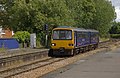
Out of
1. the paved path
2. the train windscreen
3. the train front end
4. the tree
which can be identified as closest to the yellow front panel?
the train front end

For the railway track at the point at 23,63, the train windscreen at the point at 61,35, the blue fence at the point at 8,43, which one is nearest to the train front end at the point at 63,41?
the train windscreen at the point at 61,35

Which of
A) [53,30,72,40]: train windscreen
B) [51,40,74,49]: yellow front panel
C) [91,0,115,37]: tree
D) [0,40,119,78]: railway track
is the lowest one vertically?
[0,40,119,78]: railway track

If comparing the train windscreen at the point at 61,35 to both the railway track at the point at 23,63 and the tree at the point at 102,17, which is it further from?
the tree at the point at 102,17

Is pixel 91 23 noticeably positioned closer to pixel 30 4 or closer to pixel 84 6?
pixel 84 6

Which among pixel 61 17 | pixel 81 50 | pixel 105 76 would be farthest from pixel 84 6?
pixel 105 76

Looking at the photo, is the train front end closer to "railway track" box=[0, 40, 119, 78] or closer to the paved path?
"railway track" box=[0, 40, 119, 78]

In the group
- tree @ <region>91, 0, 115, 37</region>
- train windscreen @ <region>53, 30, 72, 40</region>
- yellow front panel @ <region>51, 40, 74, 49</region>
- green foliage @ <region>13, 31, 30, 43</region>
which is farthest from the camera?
tree @ <region>91, 0, 115, 37</region>

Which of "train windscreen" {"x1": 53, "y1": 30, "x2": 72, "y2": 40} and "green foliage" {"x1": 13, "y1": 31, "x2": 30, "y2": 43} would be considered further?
"green foliage" {"x1": 13, "y1": 31, "x2": 30, "y2": 43}

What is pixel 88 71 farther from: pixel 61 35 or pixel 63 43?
pixel 61 35

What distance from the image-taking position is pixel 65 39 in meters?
32.8

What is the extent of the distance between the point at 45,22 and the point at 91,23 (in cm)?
4293

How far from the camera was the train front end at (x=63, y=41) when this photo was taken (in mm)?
32531

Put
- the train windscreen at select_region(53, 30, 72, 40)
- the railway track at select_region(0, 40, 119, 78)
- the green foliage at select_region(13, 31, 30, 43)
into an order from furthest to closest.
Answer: the green foliage at select_region(13, 31, 30, 43) < the train windscreen at select_region(53, 30, 72, 40) < the railway track at select_region(0, 40, 119, 78)

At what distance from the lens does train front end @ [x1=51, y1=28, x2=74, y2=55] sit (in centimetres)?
3253
